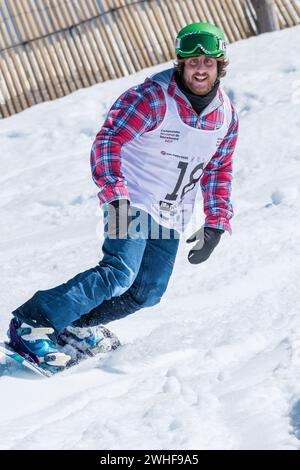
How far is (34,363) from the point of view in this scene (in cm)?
340

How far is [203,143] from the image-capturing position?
3.51 m

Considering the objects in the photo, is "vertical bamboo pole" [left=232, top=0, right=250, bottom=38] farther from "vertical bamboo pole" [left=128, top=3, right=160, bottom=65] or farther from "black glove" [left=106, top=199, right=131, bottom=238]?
"black glove" [left=106, top=199, right=131, bottom=238]

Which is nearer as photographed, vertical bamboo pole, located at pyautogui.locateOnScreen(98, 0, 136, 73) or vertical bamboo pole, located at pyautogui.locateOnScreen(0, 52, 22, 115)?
vertical bamboo pole, located at pyautogui.locateOnScreen(0, 52, 22, 115)

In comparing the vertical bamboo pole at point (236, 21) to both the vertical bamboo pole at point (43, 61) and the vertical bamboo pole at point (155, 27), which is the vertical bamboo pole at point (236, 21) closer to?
the vertical bamboo pole at point (155, 27)

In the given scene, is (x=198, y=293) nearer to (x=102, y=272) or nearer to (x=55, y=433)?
(x=102, y=272)

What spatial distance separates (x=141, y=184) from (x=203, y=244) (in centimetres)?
45

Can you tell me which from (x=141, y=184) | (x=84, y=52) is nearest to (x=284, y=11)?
(x=84, y=52)

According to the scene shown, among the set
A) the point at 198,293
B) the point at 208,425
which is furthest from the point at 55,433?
the point at 198,293

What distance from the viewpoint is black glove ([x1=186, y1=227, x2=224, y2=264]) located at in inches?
145

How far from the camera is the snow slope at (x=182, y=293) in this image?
2484mm

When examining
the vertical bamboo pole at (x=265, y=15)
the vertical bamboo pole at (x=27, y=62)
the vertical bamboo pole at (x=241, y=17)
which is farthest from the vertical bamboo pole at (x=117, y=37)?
the vertical bamboo pole at (x=265, y=15)

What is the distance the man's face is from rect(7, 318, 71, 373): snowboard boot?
126cm

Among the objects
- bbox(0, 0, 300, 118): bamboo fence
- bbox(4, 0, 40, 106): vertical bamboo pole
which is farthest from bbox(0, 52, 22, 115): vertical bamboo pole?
bbox(4, 0, 40, 106): vertical bamboo pole

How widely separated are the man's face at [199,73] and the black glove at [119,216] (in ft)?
1.99
